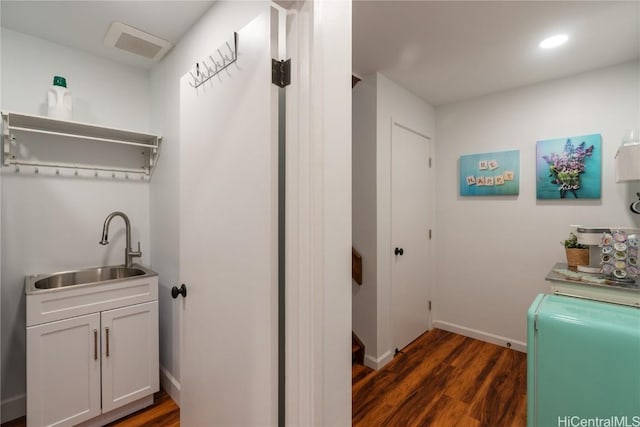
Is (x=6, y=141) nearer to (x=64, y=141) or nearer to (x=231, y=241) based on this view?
(x=64, y=141)

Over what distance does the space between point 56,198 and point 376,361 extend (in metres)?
2.63

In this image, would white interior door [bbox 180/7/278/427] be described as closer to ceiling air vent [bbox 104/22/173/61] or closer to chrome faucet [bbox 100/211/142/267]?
ceiling air vent [bbox 104/22/173/61]

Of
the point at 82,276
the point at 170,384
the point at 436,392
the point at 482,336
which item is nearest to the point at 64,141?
the point at 82,276

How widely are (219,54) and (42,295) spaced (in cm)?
156

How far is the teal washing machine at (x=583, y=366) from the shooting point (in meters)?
1.28

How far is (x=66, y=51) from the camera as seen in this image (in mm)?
1967

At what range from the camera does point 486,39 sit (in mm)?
1902

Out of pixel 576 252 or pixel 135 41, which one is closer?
pixel 135 41

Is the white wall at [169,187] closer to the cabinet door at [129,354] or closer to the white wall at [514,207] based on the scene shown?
the cabinet door at [129,354]

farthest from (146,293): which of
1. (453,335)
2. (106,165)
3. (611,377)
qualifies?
(453,335)

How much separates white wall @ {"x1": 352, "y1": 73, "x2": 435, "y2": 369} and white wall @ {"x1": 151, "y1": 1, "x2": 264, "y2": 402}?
4.44ft

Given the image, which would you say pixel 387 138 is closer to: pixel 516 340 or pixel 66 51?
pixel 516 340

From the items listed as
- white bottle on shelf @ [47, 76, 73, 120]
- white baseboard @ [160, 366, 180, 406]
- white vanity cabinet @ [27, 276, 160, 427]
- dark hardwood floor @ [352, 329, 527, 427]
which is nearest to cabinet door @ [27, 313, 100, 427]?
white vanity cabinet @ [27, 276, 160, 427]

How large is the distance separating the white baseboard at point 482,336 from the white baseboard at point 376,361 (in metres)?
1.01
